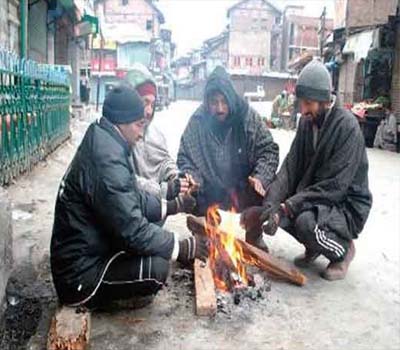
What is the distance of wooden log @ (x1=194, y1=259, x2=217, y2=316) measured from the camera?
3.55m

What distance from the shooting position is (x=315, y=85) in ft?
13.7

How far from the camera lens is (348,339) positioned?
3.36 m

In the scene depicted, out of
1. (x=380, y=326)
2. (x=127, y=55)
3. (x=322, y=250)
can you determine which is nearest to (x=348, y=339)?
(x=380, y=326)

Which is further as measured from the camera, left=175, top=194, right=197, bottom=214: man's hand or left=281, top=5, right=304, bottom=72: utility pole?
left=281, top=5, right=304, bottom=72: utility pole

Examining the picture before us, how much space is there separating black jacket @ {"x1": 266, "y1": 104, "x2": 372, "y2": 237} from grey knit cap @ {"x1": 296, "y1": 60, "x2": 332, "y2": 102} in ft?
0.70

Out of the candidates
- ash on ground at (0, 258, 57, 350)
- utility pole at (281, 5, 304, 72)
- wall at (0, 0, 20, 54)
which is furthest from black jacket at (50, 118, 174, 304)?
utility pole at (281, 5, 304, 72)

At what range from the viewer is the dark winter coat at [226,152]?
186 inches

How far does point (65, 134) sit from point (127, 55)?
41.9 meters

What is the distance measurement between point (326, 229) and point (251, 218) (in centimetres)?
77

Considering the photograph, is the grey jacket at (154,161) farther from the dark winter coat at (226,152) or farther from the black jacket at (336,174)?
the black jacket at (336,174)

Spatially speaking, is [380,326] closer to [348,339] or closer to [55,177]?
[348,339]

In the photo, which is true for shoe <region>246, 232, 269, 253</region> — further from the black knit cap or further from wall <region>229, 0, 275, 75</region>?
wall <region>229, 0, 275, 75</region>

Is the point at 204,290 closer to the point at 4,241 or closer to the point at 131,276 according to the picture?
the point at 131,276

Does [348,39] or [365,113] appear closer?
[365,113]
